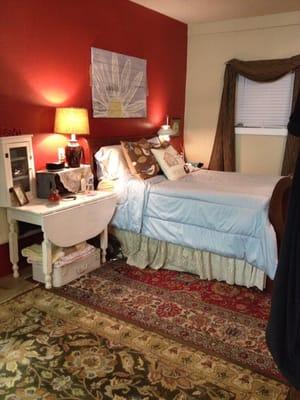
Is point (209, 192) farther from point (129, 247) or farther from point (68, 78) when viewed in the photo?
point (68, 78)

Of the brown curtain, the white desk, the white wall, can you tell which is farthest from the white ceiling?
the white desk

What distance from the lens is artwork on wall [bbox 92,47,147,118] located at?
3.52 meters

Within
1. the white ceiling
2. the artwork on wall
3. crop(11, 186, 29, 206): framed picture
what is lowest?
crop(11, 186, 29, 206): framed picture

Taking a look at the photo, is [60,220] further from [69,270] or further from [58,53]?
[58,53]

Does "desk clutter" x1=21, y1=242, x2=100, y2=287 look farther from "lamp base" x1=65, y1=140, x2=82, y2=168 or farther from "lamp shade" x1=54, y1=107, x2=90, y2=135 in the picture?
"lamp shade" x1=54, y1=107, x2=90, y2=135

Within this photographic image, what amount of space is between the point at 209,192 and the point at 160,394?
5.39 ft

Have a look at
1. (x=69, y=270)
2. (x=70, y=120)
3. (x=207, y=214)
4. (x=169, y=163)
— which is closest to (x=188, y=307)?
(x=207, y=214)

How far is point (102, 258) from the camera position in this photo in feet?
10.8

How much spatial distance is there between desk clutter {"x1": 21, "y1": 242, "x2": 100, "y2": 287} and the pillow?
1089 millimetres

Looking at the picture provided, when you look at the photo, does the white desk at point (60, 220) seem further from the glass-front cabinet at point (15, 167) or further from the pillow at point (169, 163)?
the pillow at point (169, 163)

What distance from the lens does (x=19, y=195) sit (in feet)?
8.88

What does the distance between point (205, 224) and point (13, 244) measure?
1.53 meters

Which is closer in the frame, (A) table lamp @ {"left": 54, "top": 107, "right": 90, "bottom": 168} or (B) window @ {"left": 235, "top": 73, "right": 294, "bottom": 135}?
(A) table lamp @ {"left": 54, "top": 107, "right": 90, "bottom": 168}

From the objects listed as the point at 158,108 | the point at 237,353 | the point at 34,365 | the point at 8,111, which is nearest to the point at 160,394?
the point at 237,353
